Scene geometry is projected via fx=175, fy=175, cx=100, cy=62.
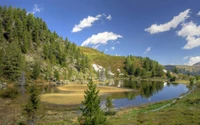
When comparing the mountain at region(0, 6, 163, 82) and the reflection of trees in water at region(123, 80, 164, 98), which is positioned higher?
the mountain at region(0, 6, 163, 82)

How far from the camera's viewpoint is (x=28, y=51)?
14950 cm

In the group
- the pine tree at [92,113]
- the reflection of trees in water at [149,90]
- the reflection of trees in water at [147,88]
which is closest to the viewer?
the pine tree at [92,113]

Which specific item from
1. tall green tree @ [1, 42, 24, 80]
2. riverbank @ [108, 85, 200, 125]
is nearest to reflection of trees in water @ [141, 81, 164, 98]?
riverbank @ [108, 85, 200, 125]

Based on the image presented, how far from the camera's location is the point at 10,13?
149000mm

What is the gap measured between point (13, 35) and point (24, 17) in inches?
1489

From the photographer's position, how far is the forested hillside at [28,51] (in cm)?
11619

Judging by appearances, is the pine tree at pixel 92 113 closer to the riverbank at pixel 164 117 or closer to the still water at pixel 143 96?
the riverbank at pixel 164 117

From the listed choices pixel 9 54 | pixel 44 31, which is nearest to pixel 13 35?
pixel 9 54

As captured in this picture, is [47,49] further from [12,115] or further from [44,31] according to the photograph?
[12,115]

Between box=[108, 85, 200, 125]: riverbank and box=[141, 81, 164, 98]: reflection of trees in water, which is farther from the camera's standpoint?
box=[141, 81, 164, 98]: reflection of trees in water

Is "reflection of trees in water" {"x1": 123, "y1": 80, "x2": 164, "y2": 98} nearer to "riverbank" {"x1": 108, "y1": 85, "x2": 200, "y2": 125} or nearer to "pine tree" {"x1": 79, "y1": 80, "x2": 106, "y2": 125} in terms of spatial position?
"riverbank" {"x1": 108, "y1": 85, "x2": 200, "y2": 125}

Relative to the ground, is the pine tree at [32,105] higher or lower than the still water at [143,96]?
higher

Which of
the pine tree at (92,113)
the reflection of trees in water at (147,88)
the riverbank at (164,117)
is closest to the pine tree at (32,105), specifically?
the pine tree at (92,113)

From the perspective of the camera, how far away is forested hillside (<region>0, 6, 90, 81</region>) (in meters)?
116
